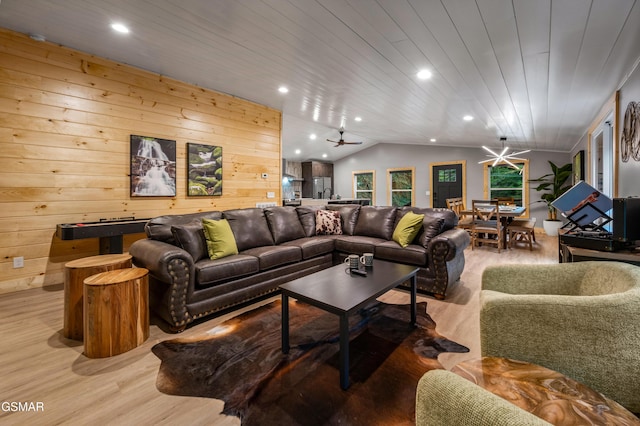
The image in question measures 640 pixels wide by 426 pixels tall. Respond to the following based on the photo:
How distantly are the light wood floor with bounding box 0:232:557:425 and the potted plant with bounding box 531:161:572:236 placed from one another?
595 cm

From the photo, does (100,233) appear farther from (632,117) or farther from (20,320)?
(632,117)

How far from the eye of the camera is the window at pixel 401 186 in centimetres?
970

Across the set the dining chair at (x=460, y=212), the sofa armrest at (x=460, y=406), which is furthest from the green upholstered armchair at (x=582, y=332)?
the dining chair at (x=460, y=212)

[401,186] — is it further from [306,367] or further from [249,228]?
[306,367]

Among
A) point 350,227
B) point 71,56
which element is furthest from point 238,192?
point 71,56

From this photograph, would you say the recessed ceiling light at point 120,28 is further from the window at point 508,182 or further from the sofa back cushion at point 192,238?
the window at point 508,182

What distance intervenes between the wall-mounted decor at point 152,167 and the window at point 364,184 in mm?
7427

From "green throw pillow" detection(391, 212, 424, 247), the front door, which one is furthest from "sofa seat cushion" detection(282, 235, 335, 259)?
the front door

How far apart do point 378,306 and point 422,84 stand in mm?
2776

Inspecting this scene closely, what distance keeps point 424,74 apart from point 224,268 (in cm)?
304

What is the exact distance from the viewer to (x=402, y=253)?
131 inches

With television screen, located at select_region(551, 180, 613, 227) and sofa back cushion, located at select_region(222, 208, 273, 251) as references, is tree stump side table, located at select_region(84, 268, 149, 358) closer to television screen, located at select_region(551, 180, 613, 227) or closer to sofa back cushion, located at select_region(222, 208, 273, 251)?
sofa back cushion, located at select_region(222, 208, 273, 251)

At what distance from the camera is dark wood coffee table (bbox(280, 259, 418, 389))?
1.69 metres

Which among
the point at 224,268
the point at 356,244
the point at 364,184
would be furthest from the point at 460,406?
the point at 364,184
